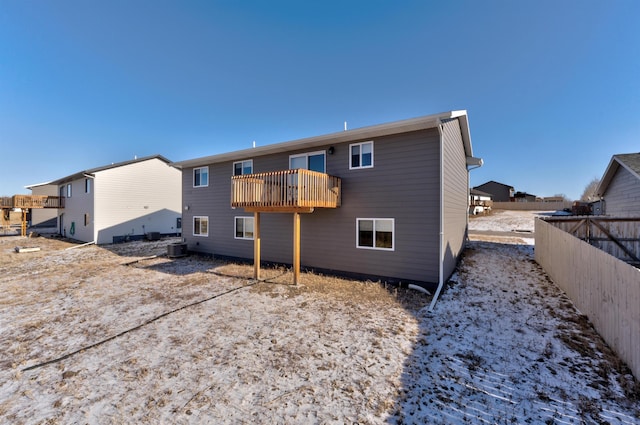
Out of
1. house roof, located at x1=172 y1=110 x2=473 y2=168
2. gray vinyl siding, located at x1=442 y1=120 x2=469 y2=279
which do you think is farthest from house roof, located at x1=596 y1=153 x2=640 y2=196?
gray vinyl siding, located at x1=442 y1=120 x2=469 y2=279

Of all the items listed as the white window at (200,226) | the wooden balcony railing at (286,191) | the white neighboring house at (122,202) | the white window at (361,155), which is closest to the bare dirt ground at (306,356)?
the wooden balcony railing at (286,191)

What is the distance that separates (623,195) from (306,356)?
680 inches

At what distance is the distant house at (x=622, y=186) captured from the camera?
10.9m

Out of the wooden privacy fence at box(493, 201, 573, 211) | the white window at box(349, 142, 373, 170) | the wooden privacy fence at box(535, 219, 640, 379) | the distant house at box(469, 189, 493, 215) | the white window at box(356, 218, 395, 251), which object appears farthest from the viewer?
the wooden privacy fence at box(493, 201, 573, 211)

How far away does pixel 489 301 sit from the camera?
6746 mm

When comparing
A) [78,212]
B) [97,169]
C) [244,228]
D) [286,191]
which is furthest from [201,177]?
[78,212]

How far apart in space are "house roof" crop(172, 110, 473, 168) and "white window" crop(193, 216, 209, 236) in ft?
9.68

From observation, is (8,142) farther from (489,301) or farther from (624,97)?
(624,97)

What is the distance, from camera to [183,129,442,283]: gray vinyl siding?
7.66 m

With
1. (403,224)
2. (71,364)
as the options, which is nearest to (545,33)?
(403,224)

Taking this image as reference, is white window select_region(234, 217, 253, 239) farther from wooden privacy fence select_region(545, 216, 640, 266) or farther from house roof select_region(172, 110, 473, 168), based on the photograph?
wooden privacy fence select_region(545, 216, 640, 266)

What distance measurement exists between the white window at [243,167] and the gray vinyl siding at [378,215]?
336 mm

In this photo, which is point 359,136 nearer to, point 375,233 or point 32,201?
point 375,233

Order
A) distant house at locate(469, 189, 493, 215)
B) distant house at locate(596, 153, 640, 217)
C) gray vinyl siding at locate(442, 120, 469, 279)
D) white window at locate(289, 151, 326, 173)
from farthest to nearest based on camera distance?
distant house at locate(469, 189, 493, 215), distant house at locate(596, 153, 640, 217), white window at locate(289, 151, 326, 173), gray vinyl siding at locate(442, 120, 469, 279)
